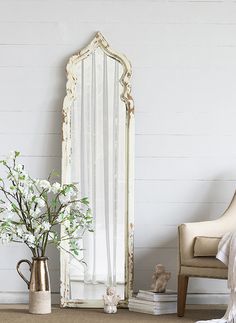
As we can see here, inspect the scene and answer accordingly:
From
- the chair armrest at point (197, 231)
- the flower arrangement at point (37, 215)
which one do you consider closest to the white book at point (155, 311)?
the chair armrest at point (197, 231)

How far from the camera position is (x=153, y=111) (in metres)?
5.98

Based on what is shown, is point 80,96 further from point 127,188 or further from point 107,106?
point 127,188

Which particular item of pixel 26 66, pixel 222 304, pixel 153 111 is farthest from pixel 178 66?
pixel 222 304

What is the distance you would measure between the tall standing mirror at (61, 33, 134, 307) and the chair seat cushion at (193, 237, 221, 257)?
0.69 metres

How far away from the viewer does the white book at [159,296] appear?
545 cm

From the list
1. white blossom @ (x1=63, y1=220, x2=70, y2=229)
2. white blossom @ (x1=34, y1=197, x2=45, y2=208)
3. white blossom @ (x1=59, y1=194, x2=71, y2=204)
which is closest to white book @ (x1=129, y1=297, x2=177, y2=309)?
white blossom @ (x1=63, y1=220, x2=70, y2=229)

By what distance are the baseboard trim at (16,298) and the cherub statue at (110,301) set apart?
1.78ft

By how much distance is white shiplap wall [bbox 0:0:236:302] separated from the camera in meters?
5.94

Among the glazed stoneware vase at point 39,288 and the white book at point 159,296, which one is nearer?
the glazed stoneware vase at point 39,288

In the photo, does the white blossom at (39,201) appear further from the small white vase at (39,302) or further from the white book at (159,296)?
the white book at (159,296)

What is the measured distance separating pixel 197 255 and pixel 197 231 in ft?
0.70

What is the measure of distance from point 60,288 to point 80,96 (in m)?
1.39

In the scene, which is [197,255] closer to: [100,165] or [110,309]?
[110,309]

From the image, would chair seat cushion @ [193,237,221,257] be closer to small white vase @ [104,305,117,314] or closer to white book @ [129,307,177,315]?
white book @ [129,307,177,315]
